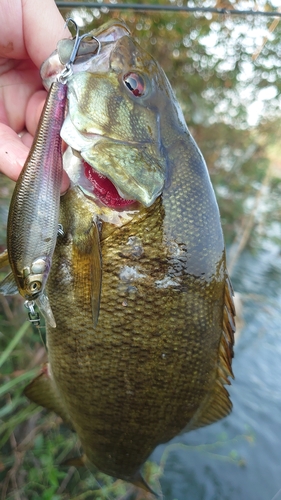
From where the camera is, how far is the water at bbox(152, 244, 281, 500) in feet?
10.5

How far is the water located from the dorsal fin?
5.37 feet

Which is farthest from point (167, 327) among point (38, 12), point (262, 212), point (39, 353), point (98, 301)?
point (262, 212)

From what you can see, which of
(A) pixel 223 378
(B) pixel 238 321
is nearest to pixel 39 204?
(A) pixel 223 378

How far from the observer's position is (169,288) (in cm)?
125

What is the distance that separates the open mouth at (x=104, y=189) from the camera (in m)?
1.22

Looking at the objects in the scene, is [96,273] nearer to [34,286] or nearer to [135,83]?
[34,286]

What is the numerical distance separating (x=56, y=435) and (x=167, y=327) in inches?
76.9

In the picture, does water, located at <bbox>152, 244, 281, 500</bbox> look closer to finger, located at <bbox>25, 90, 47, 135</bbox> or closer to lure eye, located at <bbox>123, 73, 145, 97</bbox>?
finger, located at <bbox>25, 90, 47, 135</bbox>

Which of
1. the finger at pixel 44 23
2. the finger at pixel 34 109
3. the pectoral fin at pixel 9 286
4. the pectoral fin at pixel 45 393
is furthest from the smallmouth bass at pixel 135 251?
the finger at pixel 34 109

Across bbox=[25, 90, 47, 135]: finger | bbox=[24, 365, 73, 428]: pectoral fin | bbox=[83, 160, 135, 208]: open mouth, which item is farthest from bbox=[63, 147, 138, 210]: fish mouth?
bbox=[24, 365, 73, 428]: pectoral fin

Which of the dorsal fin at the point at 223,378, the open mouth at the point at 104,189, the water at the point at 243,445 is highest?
the open mouth at the point at 104,189

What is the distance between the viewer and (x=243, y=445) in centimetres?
360

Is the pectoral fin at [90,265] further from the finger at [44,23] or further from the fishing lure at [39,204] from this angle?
the finger at [44,23]

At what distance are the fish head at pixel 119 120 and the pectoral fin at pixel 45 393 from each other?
902mm
